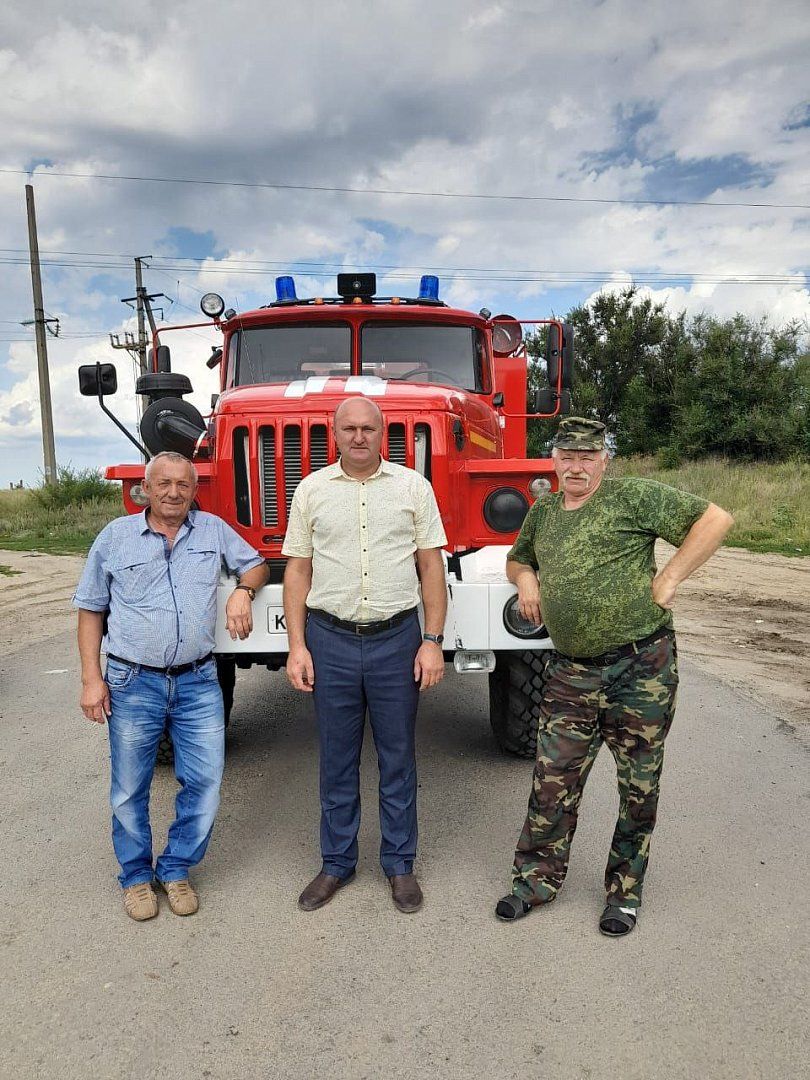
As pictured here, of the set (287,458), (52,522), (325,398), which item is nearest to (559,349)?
(325,398)

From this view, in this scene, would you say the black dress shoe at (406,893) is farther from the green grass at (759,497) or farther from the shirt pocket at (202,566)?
the green grass at (759,497)

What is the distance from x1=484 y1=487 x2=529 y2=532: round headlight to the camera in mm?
4484

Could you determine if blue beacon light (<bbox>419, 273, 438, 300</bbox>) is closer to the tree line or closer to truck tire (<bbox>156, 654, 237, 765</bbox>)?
truck tire (<bbox>156, 654, 237, 765</bbox>)

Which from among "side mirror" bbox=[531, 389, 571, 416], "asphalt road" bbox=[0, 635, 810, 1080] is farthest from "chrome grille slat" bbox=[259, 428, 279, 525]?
"side mirror" bbox=[531, 389, 571, 416]

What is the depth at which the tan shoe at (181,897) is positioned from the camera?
3.37 meters

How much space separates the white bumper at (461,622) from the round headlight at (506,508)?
0.65 m

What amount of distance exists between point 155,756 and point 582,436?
2.03 meters

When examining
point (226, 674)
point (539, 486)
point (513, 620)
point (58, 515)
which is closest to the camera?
point (513, 620)

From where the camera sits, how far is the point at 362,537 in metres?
3.32

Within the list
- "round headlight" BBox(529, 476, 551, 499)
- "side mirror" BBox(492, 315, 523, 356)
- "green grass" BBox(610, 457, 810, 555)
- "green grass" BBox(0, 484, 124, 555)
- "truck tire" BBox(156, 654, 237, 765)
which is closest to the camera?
"round headlight" BBox(529, 476, 551, 499)

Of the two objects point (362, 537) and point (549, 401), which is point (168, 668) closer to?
point (362, 537)

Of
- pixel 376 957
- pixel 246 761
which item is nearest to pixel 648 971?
pixel 376 957

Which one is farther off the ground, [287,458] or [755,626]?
[287,458]

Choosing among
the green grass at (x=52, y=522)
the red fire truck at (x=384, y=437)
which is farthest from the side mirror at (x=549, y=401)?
the green grass at (x=52, y=522)
